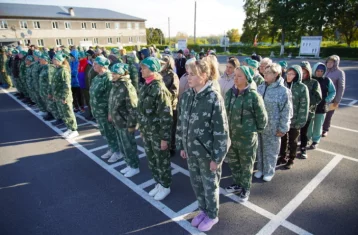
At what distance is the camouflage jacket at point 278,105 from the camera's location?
363 centimetres

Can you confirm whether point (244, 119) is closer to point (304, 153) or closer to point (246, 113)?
point (246, 113)

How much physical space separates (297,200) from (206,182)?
183 cm

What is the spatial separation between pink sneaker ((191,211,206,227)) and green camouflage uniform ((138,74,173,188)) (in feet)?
2.86

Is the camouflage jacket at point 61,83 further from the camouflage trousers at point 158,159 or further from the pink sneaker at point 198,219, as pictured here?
the pink sneaker at point 198,219

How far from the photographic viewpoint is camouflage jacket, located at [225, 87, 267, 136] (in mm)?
3146

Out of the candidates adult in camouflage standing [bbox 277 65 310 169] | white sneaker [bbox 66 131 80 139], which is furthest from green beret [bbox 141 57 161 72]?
white sneaker [bbox 66 131 80 139]

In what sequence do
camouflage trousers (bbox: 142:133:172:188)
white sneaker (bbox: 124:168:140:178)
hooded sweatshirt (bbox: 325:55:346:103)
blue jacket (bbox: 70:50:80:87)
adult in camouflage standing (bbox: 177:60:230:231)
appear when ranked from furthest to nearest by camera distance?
blue jacket (bbox: 70:50:80:87)
hooded sweatshirt (bbox: 325:55:346:103)
white sneaker (bbox: 124:168:140:178)
camouflage trousers (bbox: 142:133:172:188)
adult in camouflage standing (bbox: 177:60:230:231)

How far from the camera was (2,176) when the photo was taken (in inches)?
182

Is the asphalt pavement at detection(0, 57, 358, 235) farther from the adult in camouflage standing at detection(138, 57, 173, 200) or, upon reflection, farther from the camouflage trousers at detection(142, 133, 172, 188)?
the adult in camouflage standing at detection(138, 57, 173, 200)

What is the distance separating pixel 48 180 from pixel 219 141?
12.2 ft

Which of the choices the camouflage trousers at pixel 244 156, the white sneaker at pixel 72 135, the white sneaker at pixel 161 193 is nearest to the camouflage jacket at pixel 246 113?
the camouflage trousers at pixel 244 156

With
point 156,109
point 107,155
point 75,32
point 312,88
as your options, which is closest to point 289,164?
point 312,88

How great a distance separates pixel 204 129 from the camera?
2.60 metres

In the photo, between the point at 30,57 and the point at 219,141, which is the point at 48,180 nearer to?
the point at 219,141
